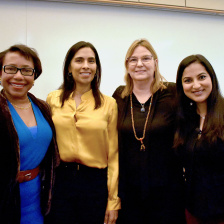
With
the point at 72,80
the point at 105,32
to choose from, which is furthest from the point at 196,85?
the point at 105,32

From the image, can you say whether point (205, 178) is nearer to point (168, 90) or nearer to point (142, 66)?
point (168, 90)

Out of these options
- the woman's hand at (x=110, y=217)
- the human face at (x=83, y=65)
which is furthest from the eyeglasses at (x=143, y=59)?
the woman's hand at (x=110, y=217)

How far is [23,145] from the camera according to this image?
1.18 m

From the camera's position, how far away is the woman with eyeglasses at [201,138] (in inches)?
47.6

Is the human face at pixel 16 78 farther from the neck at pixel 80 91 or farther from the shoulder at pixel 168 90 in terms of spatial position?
the shoulder at pixel 168 90

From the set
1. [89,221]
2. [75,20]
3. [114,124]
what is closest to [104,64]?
[75,20]

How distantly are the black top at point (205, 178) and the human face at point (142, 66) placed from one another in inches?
21.7

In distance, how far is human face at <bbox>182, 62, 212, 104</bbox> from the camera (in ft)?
4.32

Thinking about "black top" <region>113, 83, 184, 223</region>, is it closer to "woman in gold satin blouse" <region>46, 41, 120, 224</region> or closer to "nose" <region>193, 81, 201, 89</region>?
"woman in gold satin blouse" <region>46, 41, 120, 224</region>

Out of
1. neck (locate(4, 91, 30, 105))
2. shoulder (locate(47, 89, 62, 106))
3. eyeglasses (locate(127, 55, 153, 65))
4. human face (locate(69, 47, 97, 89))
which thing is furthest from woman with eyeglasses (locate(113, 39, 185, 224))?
neck (locate(4, 91, 30, 105))

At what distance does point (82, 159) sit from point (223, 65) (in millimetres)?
2230

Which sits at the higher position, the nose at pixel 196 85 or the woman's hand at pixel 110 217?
the nose at pixel 196 85

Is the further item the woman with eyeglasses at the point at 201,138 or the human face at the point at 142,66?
the human face at the point at 142,66

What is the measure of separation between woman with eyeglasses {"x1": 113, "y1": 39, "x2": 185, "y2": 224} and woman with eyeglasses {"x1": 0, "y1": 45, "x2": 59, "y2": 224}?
1.63ft
